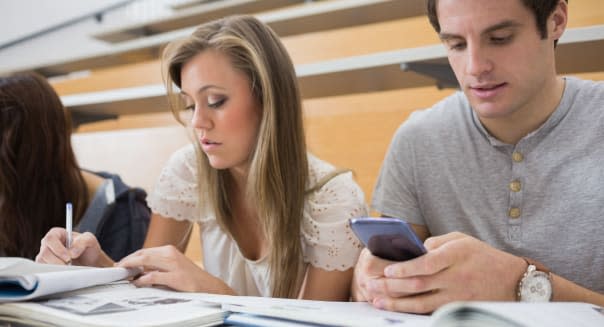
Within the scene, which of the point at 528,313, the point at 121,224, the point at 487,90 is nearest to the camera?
the point at 528,313

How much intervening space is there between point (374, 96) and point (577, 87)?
0.75m

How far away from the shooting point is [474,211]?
0.72m

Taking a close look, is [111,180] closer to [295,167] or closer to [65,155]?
[65,155]

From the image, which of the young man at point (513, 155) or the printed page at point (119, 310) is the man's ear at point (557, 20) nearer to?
the young man at point (513, 155)

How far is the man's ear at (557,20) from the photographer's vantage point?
66 cm

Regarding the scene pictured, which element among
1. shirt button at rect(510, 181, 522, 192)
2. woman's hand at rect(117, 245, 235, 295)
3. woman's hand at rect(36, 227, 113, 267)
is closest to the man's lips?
shirt button at rect(510, 181, 522, 192)

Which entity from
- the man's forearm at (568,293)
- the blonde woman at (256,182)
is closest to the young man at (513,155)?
the man's forearm at (568,293)

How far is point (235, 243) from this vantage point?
35.3 inches

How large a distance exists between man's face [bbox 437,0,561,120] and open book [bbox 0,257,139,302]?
17.0 inches

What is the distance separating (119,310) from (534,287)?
1.15 ft

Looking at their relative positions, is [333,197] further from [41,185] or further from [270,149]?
[41,185]

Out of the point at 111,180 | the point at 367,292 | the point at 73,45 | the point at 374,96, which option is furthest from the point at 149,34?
the point at 367,292

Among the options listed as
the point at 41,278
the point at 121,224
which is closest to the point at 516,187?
the point at 41,278

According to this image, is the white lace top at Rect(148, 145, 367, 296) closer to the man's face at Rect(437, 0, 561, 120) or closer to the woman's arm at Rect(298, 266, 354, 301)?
the woman's arm at Rect(298, 266, 354, 301)
